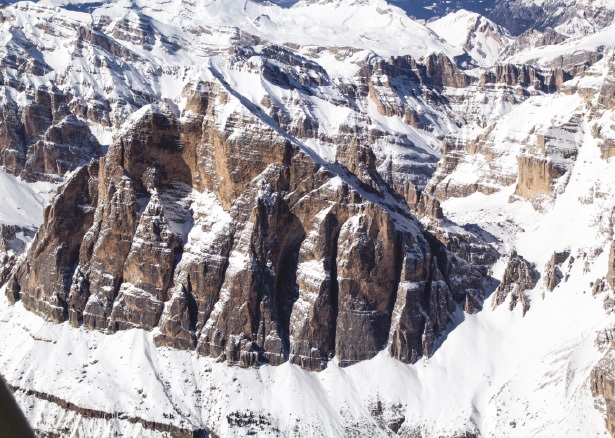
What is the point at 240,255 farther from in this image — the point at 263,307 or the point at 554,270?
the point at 554,270

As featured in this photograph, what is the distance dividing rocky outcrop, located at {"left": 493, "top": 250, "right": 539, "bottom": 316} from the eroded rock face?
5.06 m

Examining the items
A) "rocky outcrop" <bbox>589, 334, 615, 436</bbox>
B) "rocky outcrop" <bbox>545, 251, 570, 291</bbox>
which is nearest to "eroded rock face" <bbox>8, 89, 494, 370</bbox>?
"rocky outcrop" <bbox>545, 251, 570, 291</bbox>

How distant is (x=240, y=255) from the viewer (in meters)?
128

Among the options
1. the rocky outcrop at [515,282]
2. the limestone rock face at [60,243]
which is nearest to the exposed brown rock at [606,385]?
the rocky outcrop at [515,282]

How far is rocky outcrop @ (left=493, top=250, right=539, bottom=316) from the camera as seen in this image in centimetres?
13888

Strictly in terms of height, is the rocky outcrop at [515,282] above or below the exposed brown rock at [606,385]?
above

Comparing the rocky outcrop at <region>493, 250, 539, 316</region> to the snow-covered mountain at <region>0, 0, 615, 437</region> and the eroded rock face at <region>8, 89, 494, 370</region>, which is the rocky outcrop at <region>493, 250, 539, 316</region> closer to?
the snow-covered mountain at <region>0, 0, 615, 437</region>

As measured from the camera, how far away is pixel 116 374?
12550 cm

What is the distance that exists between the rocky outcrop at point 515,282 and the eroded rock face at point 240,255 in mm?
5058

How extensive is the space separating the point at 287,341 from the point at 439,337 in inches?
1001

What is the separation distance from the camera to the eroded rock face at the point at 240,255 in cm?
12744

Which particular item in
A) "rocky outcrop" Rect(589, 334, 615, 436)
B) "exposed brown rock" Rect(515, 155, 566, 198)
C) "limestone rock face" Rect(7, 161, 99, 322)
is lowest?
"rocky outcrop" Rect(589, 334, 615, 436)

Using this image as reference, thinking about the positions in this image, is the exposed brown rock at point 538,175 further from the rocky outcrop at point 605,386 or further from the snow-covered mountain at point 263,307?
the rocky outcrop at point 605,386

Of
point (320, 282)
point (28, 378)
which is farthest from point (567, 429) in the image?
point (28, 378)
